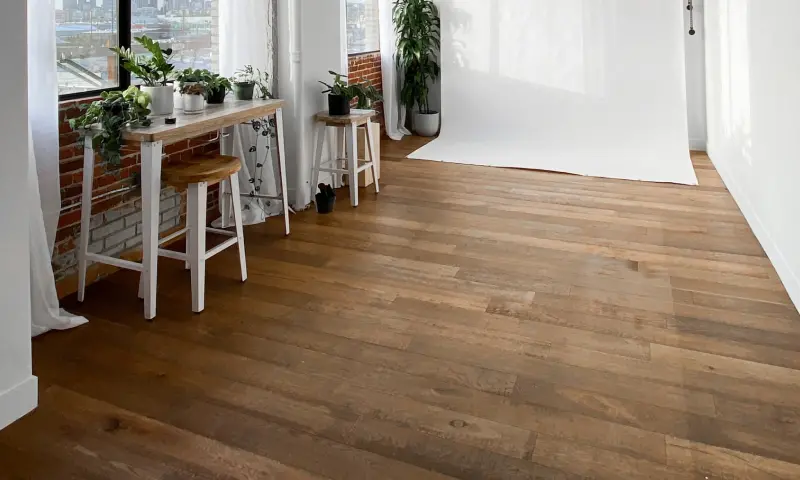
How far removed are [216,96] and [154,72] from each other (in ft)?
1.42

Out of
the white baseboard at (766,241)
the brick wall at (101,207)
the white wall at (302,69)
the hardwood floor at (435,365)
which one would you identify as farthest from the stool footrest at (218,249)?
the white baseboard at (766,241)

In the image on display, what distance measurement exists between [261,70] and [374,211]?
3.55 feet

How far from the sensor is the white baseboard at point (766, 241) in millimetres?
2837

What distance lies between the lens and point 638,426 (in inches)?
75.3

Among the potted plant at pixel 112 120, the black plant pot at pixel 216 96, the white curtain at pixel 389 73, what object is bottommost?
the potted plant at pixel 112 120

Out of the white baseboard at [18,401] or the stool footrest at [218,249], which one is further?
the stool footrest at [218,249]

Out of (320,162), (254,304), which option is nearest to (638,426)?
(254,304)

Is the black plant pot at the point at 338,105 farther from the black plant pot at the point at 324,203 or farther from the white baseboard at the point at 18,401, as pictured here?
the white baseboard at the point at 18,401

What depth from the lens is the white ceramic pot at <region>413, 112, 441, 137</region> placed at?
21.6ft

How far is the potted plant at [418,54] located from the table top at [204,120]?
3.21m

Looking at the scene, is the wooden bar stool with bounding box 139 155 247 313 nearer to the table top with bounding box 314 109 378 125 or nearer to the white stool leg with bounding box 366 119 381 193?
the table top with bounding box 314 109 378 125

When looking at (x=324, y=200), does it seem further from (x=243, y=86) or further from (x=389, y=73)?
(x=389, y=73)

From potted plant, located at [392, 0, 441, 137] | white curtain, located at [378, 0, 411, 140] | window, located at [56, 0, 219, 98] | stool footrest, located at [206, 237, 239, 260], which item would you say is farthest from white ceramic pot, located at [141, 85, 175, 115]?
potted plant, located at [392, 0, 441, 137]

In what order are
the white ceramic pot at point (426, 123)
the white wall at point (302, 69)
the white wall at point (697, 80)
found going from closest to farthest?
1. the white wall at point (302, 69)
2. the white wall at point (697, 80)
3. the white ceramic pot at point (426, 123)
